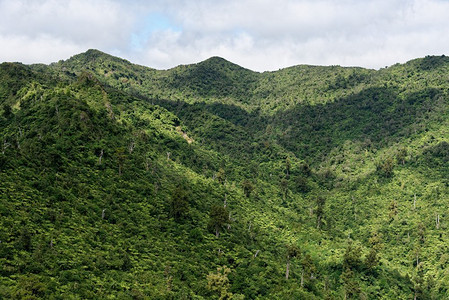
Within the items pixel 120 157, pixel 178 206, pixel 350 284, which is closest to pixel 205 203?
pixel 178 206

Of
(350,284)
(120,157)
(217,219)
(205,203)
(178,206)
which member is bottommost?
(350,284)

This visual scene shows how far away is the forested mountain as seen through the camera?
4066cm

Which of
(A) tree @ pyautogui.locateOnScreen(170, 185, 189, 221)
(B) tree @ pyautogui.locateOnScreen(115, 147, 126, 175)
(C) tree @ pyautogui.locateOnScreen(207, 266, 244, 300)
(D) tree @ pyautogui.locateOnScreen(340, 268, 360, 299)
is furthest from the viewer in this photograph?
(D) tree @ pyautogui.locateOnScreen(340, 268, 360, 299)

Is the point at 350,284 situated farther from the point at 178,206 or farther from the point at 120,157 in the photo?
the point at 120,157

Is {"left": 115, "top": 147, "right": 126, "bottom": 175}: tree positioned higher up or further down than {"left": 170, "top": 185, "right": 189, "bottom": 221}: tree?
higher up

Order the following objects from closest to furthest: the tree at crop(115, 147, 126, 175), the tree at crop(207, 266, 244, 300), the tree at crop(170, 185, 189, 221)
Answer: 1. the tree at crop(207, 266, 244, 300)
2. the tree at crop(170, 185, 189, 221)
3. the tree at crop(115, 147, 126, 175)

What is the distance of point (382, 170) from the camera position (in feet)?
399

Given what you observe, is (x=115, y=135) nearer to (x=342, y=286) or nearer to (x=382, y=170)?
(x=342, y=286)

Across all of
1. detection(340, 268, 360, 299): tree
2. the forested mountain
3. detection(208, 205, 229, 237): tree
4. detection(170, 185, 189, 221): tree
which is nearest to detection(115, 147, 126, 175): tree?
the forested mountain

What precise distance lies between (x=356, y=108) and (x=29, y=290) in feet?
568

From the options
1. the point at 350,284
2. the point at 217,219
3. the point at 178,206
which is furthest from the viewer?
the point at 350,284

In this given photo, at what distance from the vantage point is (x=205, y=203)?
245 ft

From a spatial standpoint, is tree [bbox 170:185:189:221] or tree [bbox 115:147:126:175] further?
tree [bbox 115:147:126:175]

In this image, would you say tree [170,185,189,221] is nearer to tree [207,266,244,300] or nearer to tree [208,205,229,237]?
tree [208,205,229,237]
